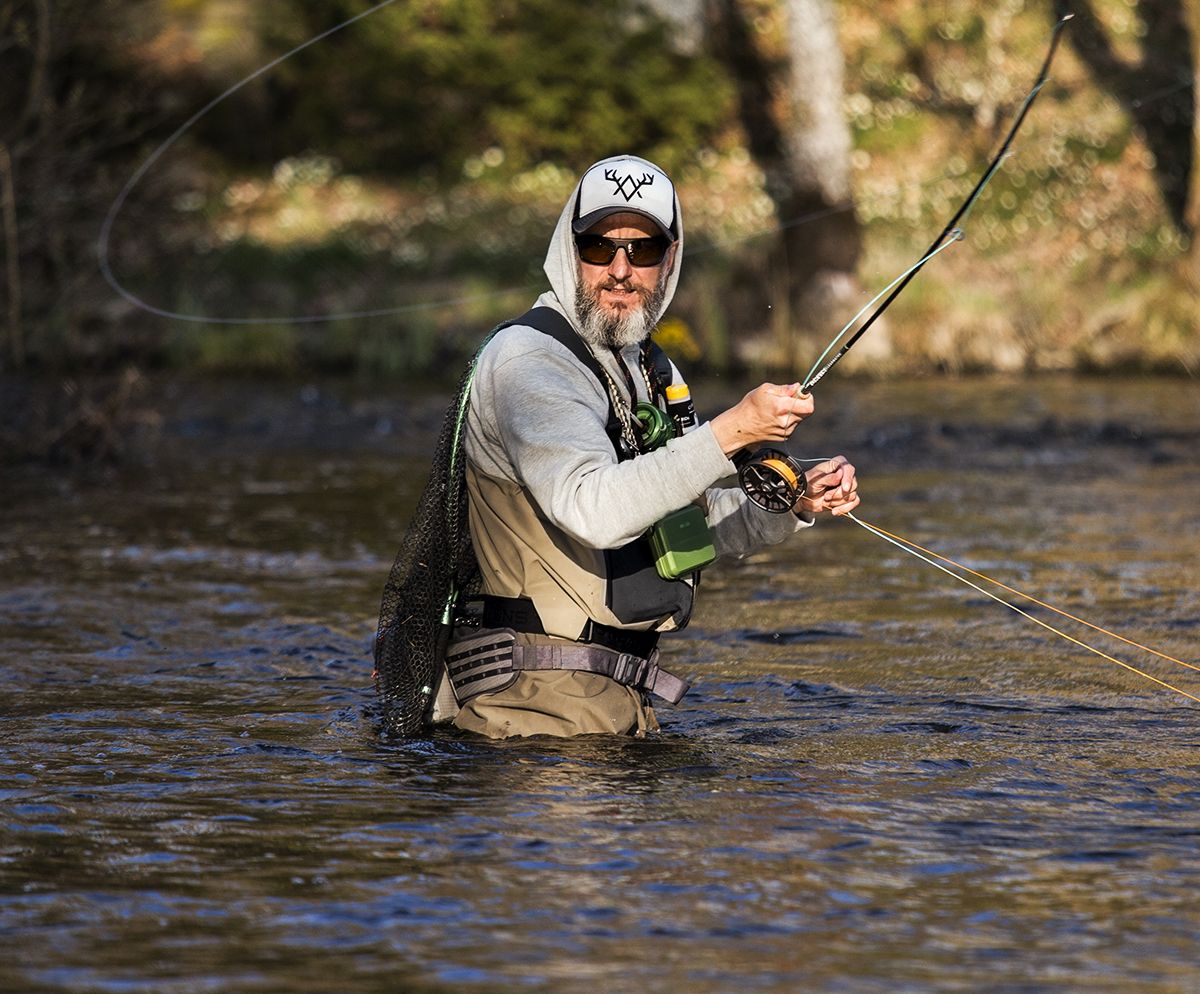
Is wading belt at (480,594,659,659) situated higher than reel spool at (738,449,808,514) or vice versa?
reel spool at (738,449,808,514)

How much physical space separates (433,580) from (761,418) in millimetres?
1236

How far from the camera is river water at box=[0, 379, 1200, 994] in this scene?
3.94 meters

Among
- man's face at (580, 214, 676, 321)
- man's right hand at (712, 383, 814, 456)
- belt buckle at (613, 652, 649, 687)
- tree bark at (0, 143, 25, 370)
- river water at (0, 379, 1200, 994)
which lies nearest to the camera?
river water at (0, 379, 1200, 994)

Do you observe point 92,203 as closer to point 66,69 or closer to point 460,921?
point 66,69

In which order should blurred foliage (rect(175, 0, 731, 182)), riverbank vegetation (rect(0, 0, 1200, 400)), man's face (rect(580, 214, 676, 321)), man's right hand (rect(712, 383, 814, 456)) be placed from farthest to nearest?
blurred foliage (rect(175, 0, 731, 182)) < riverbank vegetation (rect(0, 0, 1200, 400)) < man's face (rect(580, 214, 676, 321)) < man's right hand (rect(712, 383, 814, 456))

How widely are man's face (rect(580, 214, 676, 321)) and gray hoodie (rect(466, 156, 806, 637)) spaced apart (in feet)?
0.19

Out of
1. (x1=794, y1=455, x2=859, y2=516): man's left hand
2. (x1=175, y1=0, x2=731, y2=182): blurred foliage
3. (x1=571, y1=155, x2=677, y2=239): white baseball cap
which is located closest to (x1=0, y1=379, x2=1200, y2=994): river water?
(x1=794, y1=455, x2=859, y2=516): man's left hand

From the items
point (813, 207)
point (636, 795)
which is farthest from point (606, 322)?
point (813, 207)

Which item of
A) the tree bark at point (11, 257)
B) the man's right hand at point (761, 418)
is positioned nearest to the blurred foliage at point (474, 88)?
the tree bark at point (11, 257)

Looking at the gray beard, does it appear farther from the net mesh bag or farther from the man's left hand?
the man's left hand

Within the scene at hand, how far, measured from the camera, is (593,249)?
521cm

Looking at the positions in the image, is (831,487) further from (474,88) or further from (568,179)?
(474,88)

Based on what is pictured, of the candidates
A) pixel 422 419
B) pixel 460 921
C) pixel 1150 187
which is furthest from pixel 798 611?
pixel 1150 187

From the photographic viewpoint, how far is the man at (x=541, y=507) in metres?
5.09
